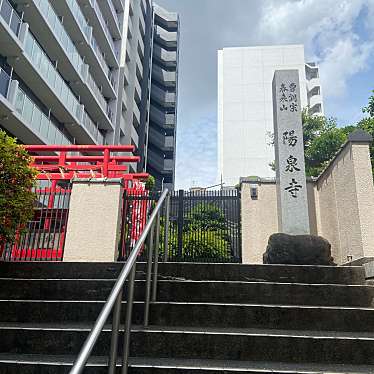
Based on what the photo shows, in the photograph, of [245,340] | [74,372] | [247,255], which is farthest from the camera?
[247,255]

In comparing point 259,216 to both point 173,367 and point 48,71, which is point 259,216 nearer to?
point 173,367

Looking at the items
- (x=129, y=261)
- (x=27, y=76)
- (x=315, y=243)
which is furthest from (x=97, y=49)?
(x=129, y=261)

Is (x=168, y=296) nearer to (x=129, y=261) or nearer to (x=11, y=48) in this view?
(x=129, y=261)

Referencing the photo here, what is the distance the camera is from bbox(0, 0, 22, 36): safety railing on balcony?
13.5 meters

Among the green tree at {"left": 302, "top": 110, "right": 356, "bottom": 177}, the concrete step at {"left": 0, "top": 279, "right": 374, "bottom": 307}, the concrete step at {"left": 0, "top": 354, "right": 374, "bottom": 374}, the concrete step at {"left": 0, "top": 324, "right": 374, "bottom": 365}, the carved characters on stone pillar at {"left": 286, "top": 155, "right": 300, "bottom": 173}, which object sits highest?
the green tree at {"left": 302, "top": 110, "right": 356, "bottom": 177}

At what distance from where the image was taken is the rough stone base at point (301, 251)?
5.69 m

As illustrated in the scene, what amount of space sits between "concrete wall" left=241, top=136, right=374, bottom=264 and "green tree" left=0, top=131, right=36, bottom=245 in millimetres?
4988

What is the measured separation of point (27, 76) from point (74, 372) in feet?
57.1

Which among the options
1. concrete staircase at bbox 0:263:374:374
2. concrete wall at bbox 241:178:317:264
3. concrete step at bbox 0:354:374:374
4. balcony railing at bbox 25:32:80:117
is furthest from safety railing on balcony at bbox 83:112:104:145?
concrete step at bbox 0:354:374:374

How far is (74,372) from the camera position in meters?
1.41

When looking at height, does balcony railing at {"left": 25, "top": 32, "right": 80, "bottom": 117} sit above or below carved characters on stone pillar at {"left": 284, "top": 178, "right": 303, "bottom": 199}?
above

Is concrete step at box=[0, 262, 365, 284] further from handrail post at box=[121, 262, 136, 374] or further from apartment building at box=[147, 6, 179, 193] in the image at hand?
apartment building at box=[147, 6, 179, 193]

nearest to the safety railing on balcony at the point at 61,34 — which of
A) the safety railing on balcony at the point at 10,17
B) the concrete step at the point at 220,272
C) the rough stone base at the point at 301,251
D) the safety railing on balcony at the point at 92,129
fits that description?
the safety railing on balcony at the point at 10,17

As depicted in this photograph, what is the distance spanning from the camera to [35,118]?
51.7 feet
